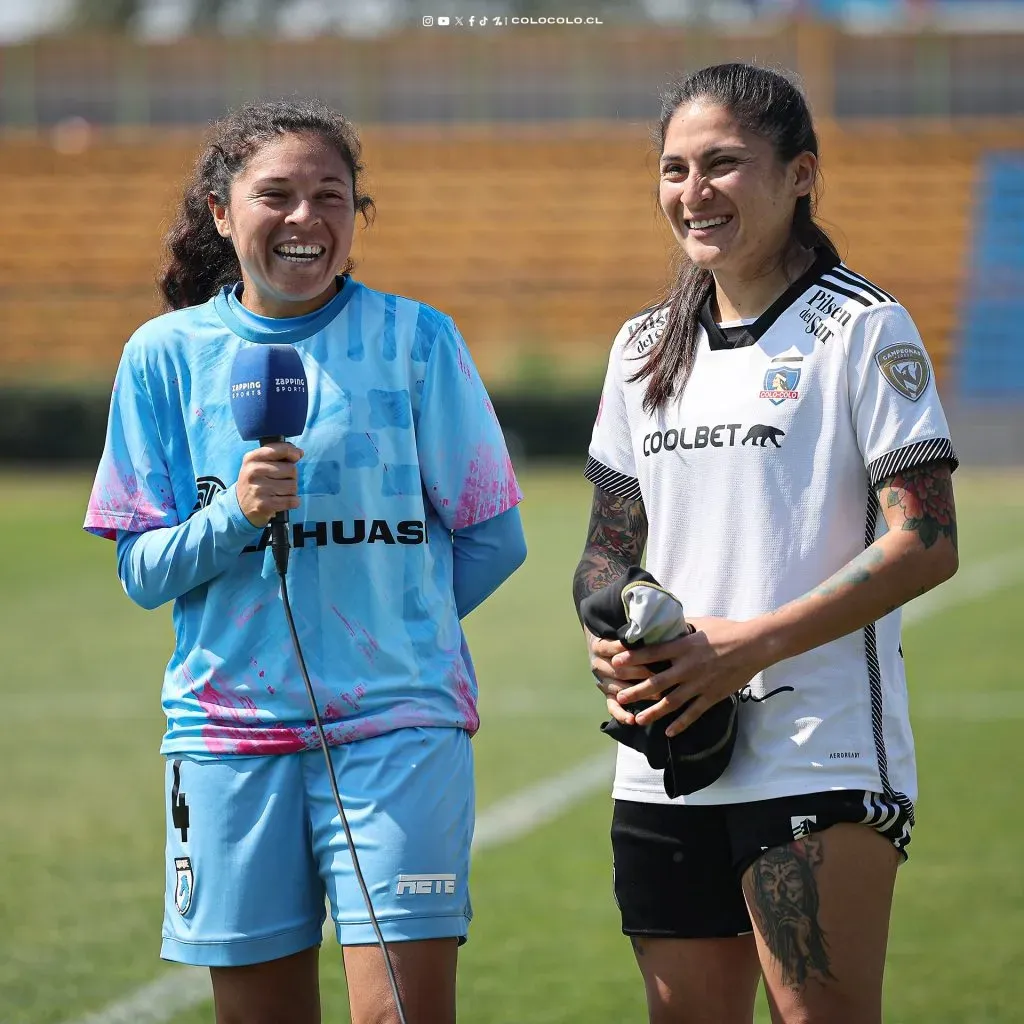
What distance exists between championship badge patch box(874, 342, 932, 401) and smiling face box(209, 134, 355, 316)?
1.02 meters

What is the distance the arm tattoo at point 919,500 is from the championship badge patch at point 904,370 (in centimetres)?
13

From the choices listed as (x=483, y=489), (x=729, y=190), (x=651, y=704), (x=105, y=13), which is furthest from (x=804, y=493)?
(x=105, y=13)

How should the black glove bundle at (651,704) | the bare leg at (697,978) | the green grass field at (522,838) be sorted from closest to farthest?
the black glove bundle at (651,704), the bare leg at (697,978), the green grass field at (522,838)

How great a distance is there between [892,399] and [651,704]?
2.10ft

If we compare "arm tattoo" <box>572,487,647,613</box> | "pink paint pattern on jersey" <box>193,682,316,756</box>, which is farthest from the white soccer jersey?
"pink paint pattern on jersey" <box>193,682,316,756</box>

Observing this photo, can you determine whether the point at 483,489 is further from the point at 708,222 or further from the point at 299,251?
the point at 708,222

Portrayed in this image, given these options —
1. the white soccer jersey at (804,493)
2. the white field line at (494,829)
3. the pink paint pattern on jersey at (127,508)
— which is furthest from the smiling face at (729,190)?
the white field line at (494,829)

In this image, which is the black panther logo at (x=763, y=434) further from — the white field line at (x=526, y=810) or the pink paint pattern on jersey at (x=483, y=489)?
the white field line at (x=526, y=810)

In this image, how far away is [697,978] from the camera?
3033mm

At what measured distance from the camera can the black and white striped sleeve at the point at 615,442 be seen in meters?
3.24

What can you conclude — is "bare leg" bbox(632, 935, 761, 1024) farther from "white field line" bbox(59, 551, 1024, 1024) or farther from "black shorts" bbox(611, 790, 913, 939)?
"white field line" bbox(59, 551, 1024, 1024)

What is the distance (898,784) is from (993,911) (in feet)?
10.6

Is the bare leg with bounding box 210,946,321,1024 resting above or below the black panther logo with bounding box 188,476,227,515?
below

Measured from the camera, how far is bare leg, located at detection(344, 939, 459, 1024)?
297 centimetres
